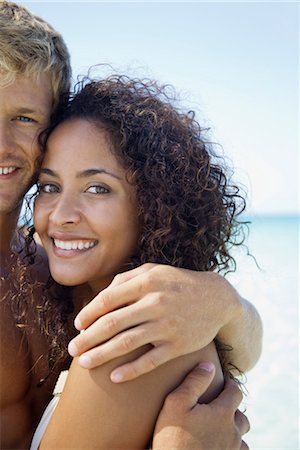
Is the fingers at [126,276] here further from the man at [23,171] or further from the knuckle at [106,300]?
the man at [23,171]

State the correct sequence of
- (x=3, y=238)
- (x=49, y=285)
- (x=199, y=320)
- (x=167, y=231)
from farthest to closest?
1. (x=3, y=238)
2. (x=49, y=285)
3. (x=167, y=231)
4. (x=199, y=320)

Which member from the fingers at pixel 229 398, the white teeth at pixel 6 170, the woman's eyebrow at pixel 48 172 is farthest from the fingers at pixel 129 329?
the white teeth at pixel 6 170

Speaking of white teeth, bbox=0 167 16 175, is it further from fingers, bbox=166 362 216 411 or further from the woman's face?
fingers, bbox=166 362 216 411

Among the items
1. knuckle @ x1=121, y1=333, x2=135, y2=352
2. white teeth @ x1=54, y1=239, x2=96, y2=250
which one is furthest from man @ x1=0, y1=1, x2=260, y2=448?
knuckle @ x1=121, y1=333, x2=135, y2=352

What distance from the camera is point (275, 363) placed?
1215cm

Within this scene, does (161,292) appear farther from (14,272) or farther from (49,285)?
(14,272)

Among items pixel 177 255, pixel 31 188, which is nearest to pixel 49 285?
pixel 31 188

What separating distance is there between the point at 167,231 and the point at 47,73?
1254 millimetres

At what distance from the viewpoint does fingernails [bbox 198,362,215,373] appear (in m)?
2.31

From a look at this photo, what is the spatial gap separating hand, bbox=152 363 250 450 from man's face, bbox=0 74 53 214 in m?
1.47

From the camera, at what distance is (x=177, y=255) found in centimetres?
270

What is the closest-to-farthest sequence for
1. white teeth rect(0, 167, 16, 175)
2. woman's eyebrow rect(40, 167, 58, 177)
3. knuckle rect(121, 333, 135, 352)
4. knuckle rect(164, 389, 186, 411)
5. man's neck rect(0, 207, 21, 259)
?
knuckle rect(121, 333, 135, 352) < knuckle rect(164, 389, 186, 411) < woman's eyebrow rect(40, 167, 58, 177) < white teeth rect(0, 167, 16, 175) < man's neck rect(0, 207, 21, 259)

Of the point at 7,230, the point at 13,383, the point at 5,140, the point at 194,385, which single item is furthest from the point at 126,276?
the point at 7,230

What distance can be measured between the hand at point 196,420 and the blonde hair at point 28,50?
1.71 metres
